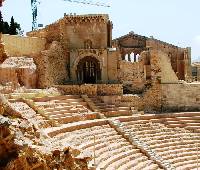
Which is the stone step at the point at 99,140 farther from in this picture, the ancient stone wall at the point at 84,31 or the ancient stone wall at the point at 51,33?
the ancient stone wall at the point at 51,33

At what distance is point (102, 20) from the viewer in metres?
29.8

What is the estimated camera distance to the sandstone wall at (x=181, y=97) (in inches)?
1136

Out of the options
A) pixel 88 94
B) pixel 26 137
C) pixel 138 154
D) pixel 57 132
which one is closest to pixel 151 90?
pixel 88 94

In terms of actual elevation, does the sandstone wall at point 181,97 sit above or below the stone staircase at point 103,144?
above

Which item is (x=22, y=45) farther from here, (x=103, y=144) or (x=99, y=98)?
(x=103, y=144)

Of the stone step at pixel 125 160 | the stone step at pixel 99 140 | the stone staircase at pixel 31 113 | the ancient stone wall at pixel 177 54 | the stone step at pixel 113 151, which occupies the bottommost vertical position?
the stone step at pixel 125 160

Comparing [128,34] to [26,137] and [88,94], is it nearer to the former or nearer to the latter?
[88,94]

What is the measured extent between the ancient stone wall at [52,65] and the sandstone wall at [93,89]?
0.99 m

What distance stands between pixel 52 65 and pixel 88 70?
3796 millimetres

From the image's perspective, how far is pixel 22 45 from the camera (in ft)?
89.9

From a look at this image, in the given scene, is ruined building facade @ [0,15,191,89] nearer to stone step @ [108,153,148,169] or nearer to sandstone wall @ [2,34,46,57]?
sandstone wall @ [2,34,46,57]

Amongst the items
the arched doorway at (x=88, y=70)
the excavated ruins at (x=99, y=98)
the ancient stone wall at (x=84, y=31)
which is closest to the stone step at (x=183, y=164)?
the excavated ruins at (x=99, y=98)

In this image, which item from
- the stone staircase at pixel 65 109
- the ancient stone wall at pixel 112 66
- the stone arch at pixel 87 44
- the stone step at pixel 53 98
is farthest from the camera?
the stone arch at pixel 87 44

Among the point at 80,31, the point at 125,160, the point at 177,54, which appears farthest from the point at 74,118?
the point at 177,54
